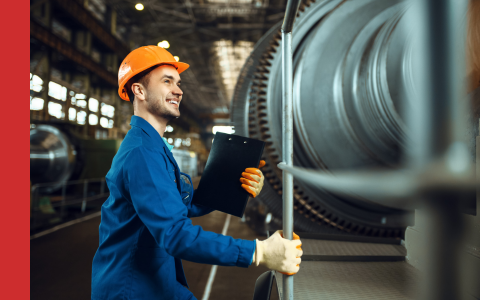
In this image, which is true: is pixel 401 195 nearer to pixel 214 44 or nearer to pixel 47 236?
pixel 47 236

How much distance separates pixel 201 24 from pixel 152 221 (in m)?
12.4

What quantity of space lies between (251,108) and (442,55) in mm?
2134

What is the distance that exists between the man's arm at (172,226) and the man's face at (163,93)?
35 cm

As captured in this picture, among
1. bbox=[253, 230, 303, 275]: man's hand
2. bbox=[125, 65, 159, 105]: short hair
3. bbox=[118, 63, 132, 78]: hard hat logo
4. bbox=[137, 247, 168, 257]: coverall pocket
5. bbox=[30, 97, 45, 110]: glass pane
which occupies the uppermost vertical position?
bbox=[30, 97, 45, 110]: glass pane

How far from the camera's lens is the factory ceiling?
11.2 m

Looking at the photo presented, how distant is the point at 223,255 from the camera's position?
A: 3.02ft

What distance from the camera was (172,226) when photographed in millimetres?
946

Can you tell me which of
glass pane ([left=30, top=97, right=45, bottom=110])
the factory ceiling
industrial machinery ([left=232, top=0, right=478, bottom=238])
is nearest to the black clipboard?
industrial machinery ([left=232, top=0, right=478, bottom=238])

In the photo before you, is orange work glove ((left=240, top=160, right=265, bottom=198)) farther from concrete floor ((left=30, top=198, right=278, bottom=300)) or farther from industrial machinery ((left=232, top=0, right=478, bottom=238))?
concrete floor ((left=30, top=198, right=278, bottom=300))

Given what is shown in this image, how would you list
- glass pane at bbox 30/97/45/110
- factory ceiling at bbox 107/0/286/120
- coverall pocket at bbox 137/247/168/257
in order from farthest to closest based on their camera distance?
factory ceiling at bbox 107/0/286/120
glass pane at bbox 30/97/45/110
coverall pocket at bbox 137/247/168/257

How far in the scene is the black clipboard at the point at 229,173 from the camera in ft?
4.29

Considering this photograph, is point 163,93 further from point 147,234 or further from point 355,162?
point 355,162

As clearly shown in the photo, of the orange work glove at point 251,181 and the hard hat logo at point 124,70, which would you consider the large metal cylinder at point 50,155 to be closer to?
the hard hat logo at point 124,70

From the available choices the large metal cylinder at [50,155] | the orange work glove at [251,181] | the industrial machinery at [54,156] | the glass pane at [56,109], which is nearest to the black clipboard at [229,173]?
the orange work glove at [251,181]
